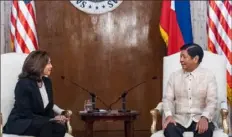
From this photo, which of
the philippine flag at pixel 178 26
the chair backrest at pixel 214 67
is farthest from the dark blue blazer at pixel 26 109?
the philippine flag at pixel 178 26

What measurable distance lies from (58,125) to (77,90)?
211cm

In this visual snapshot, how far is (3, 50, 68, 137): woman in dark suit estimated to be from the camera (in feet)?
13.8

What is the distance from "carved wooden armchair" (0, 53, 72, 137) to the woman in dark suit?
0.61 feet

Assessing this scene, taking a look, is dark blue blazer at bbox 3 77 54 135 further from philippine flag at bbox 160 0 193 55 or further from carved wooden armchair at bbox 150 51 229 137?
philippine flag at bbox 160 0 193 55

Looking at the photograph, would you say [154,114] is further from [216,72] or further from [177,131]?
[216,72]

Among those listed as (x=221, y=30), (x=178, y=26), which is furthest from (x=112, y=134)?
(x=221, y=30)

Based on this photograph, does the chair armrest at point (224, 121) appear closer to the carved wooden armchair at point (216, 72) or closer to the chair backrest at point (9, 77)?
the carved wooden armchair at point (216, 72)

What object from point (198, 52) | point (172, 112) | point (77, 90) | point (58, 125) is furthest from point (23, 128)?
point (77, 90)

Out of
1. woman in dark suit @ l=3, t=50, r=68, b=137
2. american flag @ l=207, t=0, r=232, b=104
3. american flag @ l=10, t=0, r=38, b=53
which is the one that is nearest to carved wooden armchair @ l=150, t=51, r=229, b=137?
american flag @ l=207, t=0, r=232, b=104

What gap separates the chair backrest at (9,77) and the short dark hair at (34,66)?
34 cm

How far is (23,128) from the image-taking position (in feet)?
13.9

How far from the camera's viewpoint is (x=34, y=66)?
4.32 meters

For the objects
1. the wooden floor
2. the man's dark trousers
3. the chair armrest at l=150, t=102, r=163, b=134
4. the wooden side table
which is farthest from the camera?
the wooden floor

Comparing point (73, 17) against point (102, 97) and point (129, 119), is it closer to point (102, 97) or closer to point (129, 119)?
point (102, 97)
